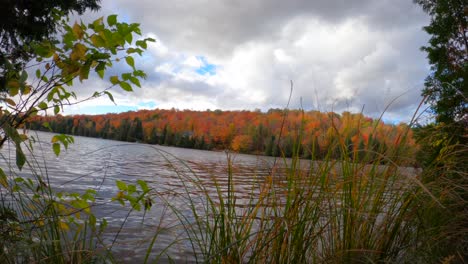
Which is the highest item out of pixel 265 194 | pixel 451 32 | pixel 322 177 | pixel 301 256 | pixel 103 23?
pixel 451 32

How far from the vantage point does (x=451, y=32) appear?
39.3ft

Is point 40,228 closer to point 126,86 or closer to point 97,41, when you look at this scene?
point 126,86

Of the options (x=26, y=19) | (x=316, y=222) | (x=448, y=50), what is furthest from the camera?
(x=448, y=50)

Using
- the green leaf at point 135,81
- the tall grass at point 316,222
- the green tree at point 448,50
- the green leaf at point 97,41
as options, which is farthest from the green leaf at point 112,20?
the green tree at point 448,50

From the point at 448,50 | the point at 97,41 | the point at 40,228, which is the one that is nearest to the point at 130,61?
the point at 97,41

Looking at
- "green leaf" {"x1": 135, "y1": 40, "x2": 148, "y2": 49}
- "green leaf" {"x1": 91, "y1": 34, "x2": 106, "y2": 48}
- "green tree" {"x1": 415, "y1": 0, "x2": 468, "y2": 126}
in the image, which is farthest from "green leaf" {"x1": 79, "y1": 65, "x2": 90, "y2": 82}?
"green tree" {"x1": 415, "y1": 0, "x2": 468, "y2": 126}

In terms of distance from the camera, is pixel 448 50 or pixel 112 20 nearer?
pixel 112 20

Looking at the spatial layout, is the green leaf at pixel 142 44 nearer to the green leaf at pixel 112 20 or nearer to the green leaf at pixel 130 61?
the green leaf at pixel 130 61

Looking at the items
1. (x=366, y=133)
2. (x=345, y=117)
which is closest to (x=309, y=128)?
(x=345, y=117)

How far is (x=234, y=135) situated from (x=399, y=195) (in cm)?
175

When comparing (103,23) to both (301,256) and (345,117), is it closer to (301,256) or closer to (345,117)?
(301,256)

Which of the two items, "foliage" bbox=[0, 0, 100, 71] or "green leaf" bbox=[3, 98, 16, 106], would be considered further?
"foliage" bbox=[0, 0, 100, 71]

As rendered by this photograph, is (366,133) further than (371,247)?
Yes

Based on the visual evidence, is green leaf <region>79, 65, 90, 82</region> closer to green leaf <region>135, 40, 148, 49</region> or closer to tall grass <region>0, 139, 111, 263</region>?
green leaf <region>135, 40, 148, 49</region>
